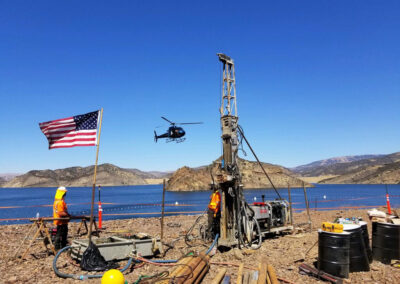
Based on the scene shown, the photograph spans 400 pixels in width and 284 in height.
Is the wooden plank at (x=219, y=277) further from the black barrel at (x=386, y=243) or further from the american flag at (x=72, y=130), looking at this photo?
the american flag at (x=72, y=130)

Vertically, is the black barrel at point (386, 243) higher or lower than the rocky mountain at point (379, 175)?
lower

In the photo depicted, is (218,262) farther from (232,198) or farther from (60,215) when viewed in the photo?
(60,215)

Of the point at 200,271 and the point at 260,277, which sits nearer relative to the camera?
the point at 260,277

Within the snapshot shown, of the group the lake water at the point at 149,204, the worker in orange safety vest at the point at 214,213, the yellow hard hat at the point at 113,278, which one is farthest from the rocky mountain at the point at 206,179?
the yellow hard hat at the point at 113,278

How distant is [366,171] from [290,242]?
708 ft

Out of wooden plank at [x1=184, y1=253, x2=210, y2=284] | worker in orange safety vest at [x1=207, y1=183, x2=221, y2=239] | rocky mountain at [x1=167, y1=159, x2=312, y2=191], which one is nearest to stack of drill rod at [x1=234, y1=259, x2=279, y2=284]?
wooden plank at [x1=184, y1=253, x2=210, y2=284]

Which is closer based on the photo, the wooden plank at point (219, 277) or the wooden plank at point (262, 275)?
the wooden plank at point (262, 275)

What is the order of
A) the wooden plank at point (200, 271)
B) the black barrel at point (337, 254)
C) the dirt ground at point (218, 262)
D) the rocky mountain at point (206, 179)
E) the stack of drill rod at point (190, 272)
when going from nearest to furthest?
the stack of drill rod at point (190, 272) → the wooden plank at point (200, 271) → the black barrel at point (337, 254) → the dirt ground at point (218, 262) → the rocky mountain at point (206, 179)

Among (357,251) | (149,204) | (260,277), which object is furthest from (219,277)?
(149,204)

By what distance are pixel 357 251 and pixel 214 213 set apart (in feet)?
16.5

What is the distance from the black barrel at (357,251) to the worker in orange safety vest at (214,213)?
15.5 ft

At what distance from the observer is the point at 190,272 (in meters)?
6.50

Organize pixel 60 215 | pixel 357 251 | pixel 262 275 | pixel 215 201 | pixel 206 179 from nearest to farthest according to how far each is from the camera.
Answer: pixel 262 275 → pixel 357 251 → pixel 60 215 → pixel 215 201 → pixel 206 179

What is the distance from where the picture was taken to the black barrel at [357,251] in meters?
7.15
